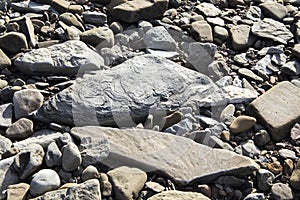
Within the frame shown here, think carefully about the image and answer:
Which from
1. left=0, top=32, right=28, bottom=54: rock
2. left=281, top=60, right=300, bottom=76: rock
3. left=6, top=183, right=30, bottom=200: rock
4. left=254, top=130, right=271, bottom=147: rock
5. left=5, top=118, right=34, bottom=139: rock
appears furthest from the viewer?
left=281, top=60, right=300, bottom=76: rock

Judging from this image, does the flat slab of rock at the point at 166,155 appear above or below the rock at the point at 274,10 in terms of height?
below

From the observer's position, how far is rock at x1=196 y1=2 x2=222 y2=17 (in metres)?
2.80

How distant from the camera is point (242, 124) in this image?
210 centimetres

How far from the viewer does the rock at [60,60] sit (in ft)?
7.27

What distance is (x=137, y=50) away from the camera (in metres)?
2.48

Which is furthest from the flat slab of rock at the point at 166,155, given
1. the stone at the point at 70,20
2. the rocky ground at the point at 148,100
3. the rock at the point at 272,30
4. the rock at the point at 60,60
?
the rock at the point at 272,30

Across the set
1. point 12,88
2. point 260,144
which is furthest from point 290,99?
point 12,88

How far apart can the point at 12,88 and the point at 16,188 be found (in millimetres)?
561

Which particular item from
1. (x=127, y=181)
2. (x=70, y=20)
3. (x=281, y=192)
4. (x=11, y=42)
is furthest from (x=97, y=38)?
(x=281, y=192)

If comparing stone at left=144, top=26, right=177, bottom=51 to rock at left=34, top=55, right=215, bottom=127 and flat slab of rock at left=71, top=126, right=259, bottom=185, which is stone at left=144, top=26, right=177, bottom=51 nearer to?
rock at left=34, top=55, right=215, bottom=127

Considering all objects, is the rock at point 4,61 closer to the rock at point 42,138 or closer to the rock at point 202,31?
the rock at point 42,138

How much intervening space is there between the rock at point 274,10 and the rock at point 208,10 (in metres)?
0.28

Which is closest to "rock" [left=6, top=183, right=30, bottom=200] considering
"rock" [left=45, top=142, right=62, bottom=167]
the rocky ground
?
the rocky ground

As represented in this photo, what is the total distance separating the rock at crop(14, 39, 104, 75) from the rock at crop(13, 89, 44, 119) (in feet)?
0.53
